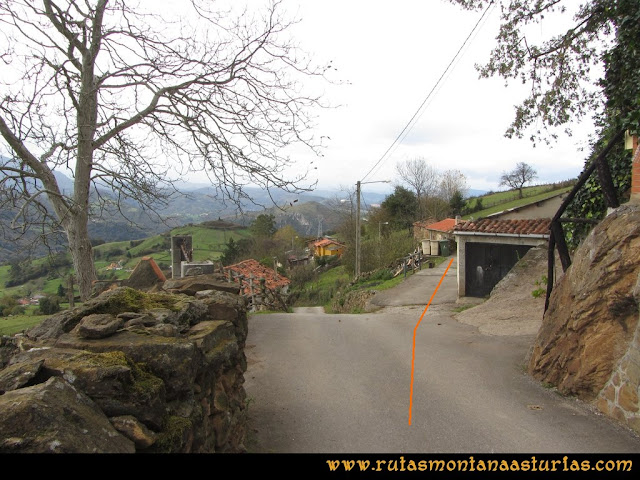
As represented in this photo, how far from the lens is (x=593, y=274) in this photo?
5.71 m

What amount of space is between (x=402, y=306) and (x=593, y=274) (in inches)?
455

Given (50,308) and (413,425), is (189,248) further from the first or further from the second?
(413,425)

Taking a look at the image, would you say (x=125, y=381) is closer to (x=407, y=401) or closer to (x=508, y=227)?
(x=407, y=401)

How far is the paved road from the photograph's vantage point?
469cm

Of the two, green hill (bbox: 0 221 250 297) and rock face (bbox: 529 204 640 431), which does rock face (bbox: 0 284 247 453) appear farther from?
green hill (bbox: 0 221 250 297)

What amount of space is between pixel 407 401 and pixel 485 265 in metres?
13.3

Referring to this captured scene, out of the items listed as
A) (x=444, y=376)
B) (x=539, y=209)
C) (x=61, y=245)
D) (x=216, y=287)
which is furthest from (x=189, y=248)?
(x=539, y=209)

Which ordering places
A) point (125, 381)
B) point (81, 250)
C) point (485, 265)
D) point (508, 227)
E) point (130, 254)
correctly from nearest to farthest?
point (125, 381)
point (81, 250)
point (508, 227)
point (485, 265)
point (130, 254)

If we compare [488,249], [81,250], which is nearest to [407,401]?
[81,250]

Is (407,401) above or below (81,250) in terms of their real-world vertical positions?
below

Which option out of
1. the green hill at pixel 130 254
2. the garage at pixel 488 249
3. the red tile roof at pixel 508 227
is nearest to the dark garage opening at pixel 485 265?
the garage at pixel 488 249

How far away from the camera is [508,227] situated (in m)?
17.1

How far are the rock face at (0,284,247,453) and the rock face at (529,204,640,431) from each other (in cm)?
426

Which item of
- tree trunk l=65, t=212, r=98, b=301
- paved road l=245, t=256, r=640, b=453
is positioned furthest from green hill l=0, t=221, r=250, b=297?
tree trunk l=65, t=212, r=98, b=301
